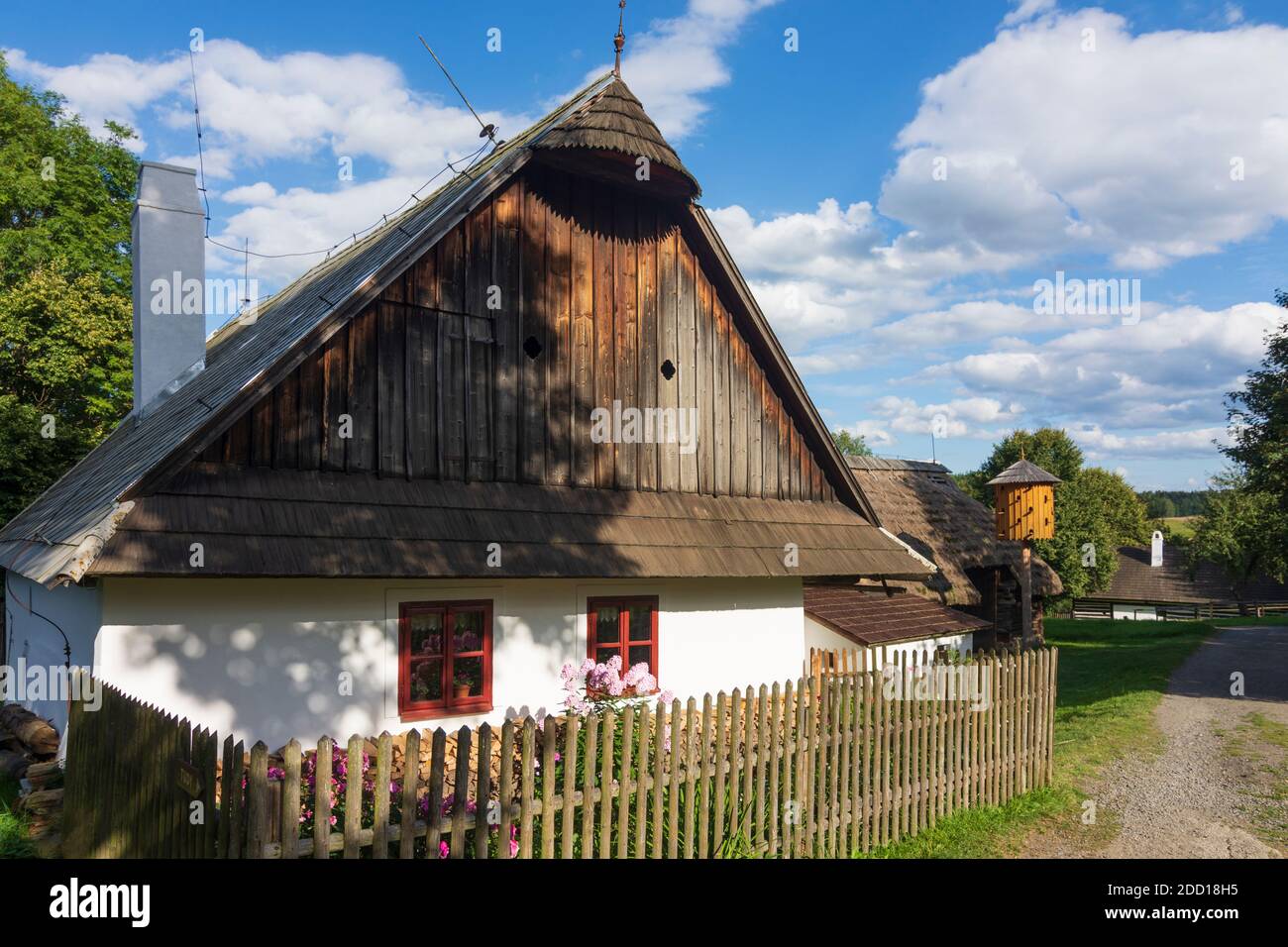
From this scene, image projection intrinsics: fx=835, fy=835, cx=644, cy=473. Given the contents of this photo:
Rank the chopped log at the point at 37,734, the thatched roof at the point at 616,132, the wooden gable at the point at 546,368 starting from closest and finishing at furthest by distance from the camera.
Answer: the chopped log at the point at 37,734 < the wooden gable at the point at 546,368 < the thatched roof at the point at 616,132

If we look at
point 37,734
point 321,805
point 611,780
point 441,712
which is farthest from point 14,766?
point 611,780

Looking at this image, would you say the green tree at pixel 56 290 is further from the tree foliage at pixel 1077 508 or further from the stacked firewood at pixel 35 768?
the tree foliage at pixel 1077 508

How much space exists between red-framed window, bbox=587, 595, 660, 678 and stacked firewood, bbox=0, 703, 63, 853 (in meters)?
5.39

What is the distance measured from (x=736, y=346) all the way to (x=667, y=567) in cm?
384

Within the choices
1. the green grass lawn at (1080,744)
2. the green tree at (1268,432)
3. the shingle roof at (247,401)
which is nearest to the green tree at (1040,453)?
the green grass lawn at (1080,744)

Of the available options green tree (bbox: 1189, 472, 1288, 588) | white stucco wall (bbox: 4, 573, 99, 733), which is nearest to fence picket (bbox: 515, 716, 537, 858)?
white stucco wall (bbox: 4, 573, 99, 733)

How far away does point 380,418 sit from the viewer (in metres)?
8.98

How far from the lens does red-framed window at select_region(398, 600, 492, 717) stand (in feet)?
28.6

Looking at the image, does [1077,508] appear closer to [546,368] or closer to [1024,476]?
[1024,476]

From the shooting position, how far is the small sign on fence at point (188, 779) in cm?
458

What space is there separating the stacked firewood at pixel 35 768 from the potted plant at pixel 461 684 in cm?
359

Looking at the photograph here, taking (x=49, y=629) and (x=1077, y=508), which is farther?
(x=1077, y=508)

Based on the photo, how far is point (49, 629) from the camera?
33.0ft

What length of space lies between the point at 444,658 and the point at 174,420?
4.34m
